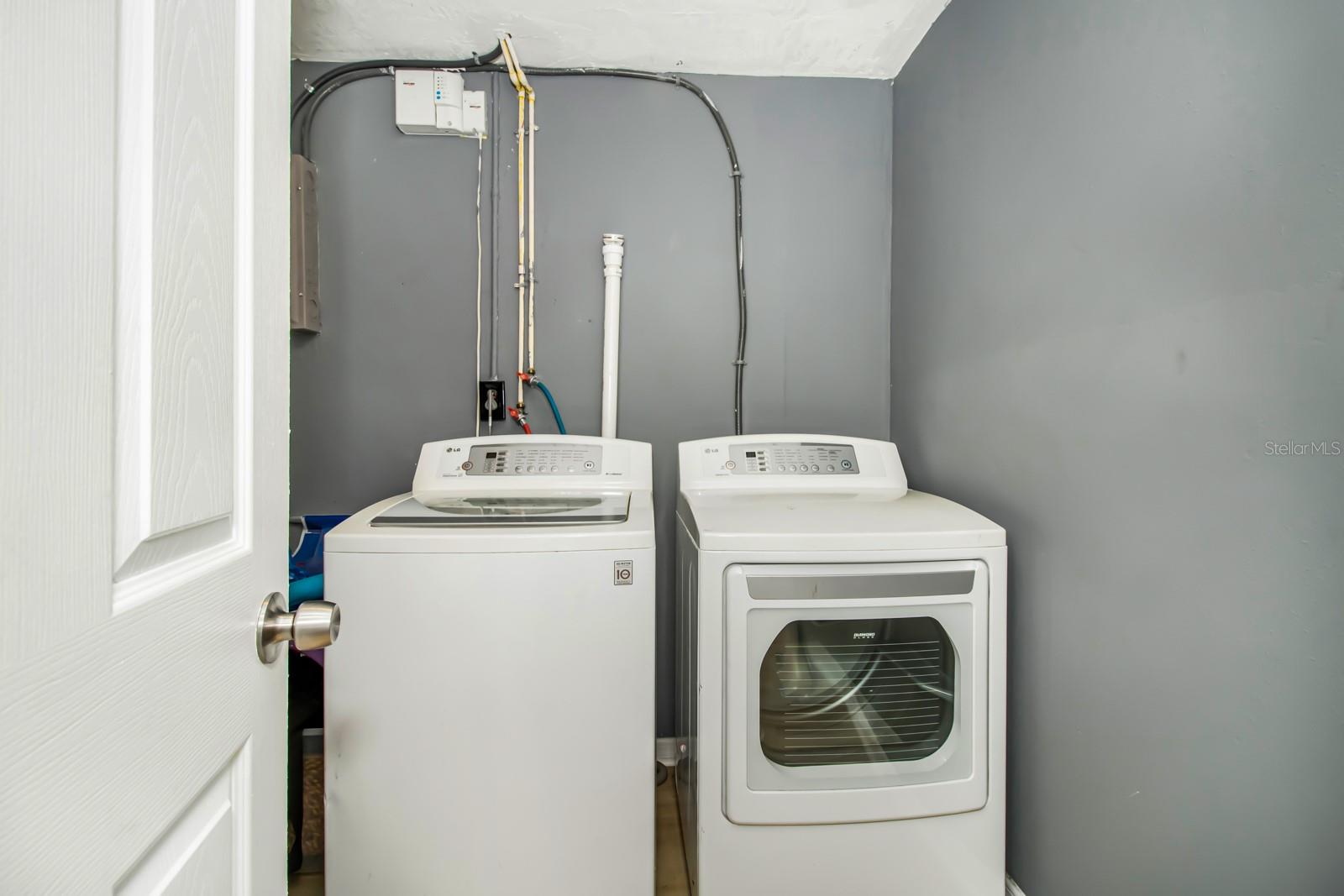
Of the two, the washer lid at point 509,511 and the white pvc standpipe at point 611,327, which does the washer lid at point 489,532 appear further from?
the white pvc standpipe at point 611,327

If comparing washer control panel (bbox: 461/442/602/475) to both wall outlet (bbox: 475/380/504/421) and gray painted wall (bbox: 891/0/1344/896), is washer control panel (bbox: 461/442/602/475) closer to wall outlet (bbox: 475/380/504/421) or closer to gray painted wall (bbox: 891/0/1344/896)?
wall outlet (bbox: 475/380/504/421)

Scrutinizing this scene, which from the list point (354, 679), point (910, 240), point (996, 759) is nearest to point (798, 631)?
point (996, 759)

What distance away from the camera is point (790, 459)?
60.4 inches

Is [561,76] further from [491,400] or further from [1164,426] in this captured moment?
[1164,426]

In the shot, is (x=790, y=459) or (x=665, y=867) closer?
(x=665, y=867)

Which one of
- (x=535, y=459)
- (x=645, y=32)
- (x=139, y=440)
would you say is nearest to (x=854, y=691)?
(x=535, y=459)

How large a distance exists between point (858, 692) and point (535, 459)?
95 cm

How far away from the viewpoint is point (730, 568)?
3.53ft

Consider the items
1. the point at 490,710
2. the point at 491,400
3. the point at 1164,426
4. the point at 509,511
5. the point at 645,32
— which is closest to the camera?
the point at 1164,426

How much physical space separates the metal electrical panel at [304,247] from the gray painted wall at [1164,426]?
71.9 inches

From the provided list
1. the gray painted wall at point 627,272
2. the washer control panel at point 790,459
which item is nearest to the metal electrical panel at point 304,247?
the gray painted wall at point 627,272

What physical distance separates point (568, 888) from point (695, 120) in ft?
6.78

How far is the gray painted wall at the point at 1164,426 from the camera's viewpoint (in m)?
0.69

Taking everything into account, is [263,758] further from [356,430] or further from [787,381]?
[787,381]
